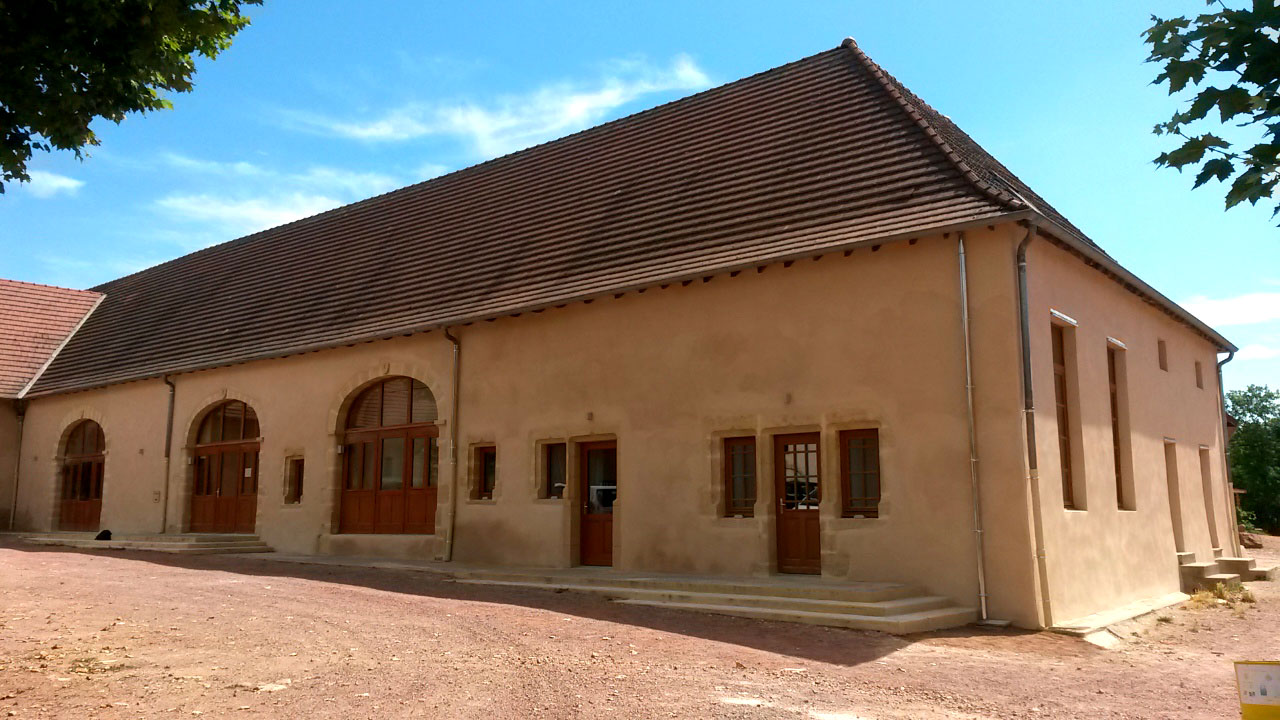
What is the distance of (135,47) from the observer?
267 inches

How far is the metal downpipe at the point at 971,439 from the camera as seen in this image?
10922 millimetres

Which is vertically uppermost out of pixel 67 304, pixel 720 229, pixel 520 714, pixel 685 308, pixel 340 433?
pixel 67 304

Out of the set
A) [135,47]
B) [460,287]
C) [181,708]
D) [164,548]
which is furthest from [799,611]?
[164,548]

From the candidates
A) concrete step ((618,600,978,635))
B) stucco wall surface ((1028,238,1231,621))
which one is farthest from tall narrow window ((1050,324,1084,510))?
concrete step ((618,600,978,635))

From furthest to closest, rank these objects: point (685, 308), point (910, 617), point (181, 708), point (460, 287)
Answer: point (460, 287), point (685, 308), point (910, 617), point (181, 708)

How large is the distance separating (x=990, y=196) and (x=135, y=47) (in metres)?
8.73

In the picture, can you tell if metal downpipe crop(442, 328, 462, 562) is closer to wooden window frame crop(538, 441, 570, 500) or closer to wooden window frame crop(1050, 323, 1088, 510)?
wooden window frame crop(538, 441, 570, 500)

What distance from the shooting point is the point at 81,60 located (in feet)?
21.5

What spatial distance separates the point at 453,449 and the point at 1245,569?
13.6m

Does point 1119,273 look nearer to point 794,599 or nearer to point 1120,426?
point 1120,426

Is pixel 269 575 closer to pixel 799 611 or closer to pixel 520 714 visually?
pixel 799 611

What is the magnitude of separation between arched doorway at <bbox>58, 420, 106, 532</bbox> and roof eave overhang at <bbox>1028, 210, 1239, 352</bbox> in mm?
21547

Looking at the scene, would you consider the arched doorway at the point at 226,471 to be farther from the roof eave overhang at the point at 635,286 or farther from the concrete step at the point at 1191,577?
Result: the concrete step at the point at 1191,577

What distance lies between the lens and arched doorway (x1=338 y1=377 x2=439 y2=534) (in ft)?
57.2
